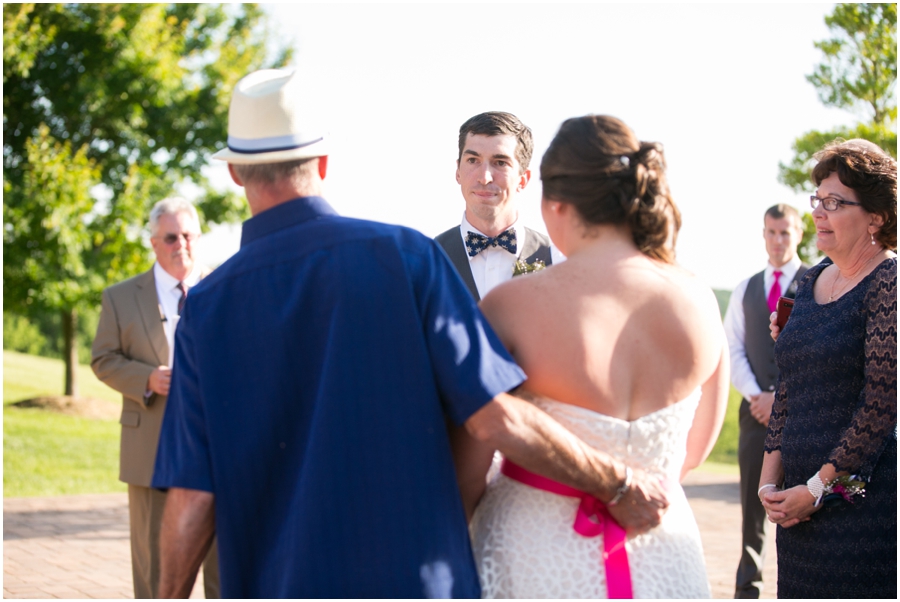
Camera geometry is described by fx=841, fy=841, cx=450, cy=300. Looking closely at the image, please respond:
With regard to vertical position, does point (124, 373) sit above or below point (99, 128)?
below

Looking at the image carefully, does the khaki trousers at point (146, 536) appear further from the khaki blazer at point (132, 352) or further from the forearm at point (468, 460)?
the forearm at point (468, 460)

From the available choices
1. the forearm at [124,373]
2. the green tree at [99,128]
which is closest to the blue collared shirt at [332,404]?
the forearm at [124,373]

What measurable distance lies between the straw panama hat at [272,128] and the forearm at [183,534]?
2.89 feet

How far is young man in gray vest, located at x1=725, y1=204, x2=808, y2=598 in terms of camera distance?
6230 millimetres

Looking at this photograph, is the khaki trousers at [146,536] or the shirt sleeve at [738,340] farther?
the shirt sleeve at [738,340]

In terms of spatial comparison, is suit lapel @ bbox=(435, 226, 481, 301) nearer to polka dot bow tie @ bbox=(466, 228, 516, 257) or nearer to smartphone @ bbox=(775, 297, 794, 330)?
polka dot bow tie @ bbox=(466, 228, 516, 257)

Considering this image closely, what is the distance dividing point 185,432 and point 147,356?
3.13 meters

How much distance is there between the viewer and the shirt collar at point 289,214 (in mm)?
2172

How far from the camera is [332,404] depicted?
2.02 metres

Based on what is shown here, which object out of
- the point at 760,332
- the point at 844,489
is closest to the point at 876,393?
the point at 844,489

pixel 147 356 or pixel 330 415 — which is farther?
pixel 147 356

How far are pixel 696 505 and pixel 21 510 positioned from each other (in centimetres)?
737

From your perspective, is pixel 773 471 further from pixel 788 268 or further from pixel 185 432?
pixel 788 268

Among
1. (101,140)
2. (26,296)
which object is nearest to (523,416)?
(26,296)
